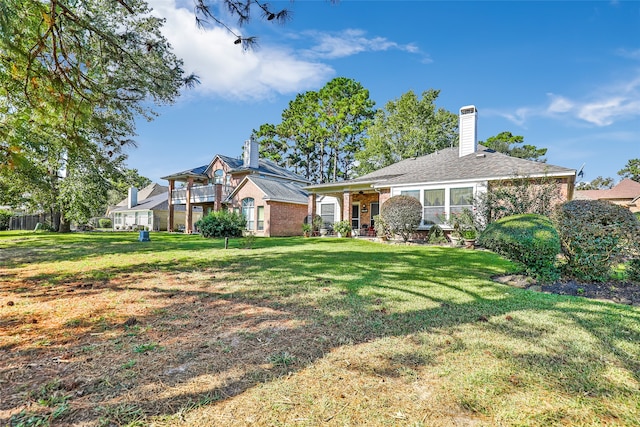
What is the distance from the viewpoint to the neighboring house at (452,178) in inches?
534

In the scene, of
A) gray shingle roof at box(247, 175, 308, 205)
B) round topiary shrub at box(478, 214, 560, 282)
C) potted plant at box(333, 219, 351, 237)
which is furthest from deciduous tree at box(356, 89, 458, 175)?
round topiary shrub at box(478, 214, 560, 282)

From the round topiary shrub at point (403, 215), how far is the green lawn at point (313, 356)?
9149 millimetres

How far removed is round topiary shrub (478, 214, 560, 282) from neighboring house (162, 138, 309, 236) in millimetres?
16379

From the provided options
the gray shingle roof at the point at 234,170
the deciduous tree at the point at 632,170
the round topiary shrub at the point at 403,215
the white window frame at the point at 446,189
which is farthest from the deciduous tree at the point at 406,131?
the deciduous tree at the point at 632,170

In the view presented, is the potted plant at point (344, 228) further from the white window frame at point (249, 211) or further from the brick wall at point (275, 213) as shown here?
the white window frame at point (249, 211)

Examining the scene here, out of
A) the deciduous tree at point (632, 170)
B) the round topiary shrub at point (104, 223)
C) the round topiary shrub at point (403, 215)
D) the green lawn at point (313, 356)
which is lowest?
the green lawn at point (313, 356)

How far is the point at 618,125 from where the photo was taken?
21422 mm

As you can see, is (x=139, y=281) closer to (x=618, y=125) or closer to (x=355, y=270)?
(x=355, y=270)

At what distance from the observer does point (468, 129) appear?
695 inches

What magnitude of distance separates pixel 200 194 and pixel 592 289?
90.5 ft

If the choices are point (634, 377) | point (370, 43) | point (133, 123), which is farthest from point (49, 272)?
point (370, 43)

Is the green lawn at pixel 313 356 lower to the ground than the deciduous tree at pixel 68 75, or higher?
lower

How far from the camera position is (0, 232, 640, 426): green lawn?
6.69 feet

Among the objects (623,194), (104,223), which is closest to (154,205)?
(104,223)
